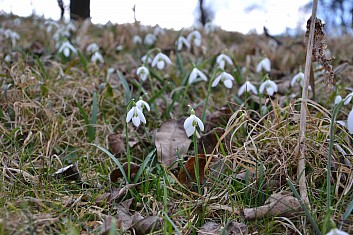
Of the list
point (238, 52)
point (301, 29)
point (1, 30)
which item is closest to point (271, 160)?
point (238, 52)

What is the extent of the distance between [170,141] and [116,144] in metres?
0.30

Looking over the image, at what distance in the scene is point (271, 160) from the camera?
70.7 inches

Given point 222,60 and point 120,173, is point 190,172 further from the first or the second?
point 222,60

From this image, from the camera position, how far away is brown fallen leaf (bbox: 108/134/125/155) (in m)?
2.22

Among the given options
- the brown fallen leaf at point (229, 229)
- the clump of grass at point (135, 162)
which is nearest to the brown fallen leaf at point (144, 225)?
the clump of grass at point (135, 162)

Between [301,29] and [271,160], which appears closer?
[271,160]

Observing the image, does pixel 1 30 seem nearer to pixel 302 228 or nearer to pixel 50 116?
pixel 50 116

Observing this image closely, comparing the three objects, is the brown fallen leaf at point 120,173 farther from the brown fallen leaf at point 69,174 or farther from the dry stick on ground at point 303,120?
the dry stick on ground at point 303,120

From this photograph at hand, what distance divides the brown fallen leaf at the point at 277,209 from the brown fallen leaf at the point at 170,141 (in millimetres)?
592

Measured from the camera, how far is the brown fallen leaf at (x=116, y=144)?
2.22 meters

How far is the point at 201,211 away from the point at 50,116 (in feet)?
3.84

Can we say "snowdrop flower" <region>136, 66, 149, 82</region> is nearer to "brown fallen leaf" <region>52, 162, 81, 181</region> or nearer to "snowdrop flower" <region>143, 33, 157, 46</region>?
"brown fallen leaf" <region>52, 162, 81, 181</region>

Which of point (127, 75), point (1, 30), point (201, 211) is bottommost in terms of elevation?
point (201, 211)

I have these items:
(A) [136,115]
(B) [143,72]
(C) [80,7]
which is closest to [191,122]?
(A) [136,115]
